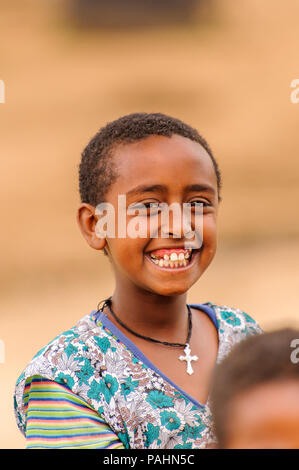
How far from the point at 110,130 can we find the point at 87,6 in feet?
14.1

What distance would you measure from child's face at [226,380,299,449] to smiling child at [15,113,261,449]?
0.87ft

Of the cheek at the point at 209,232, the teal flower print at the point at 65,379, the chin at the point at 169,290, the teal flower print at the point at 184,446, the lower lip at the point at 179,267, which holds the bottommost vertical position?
the teal flower print at the point at 184,446

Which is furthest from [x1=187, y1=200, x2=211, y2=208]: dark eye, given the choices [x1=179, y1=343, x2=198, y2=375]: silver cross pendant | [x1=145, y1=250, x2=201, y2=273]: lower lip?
[x1=179, y1=343, x2=198, y2=375]: silver cross pendant

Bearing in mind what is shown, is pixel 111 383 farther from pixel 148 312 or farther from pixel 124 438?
pixel 148 312

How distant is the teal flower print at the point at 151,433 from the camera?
121cm

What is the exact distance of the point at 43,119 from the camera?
5164mm

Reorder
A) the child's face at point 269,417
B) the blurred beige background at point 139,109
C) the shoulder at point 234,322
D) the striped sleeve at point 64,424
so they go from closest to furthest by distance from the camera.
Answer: the child's face at point 269,417 → the striped sleeve at point 64,424 → the shoulder at point 234,322 → the blurred beige background at point 139,109

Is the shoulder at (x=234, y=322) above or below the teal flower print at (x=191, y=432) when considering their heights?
above

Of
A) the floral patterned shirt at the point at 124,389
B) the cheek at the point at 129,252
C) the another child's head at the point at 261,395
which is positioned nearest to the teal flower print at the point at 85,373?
the floral patterned shirt at the point at 124,389

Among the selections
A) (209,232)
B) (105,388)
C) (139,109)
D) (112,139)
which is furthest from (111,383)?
(139,109)

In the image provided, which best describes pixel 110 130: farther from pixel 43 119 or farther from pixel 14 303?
pixel 43 119

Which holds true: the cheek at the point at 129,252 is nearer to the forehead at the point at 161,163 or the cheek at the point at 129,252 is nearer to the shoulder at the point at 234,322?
the forehead at the point at 161,163

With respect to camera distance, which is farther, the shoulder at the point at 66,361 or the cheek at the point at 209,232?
the cheek at the point at 209,232

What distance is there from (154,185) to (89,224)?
24 cm
